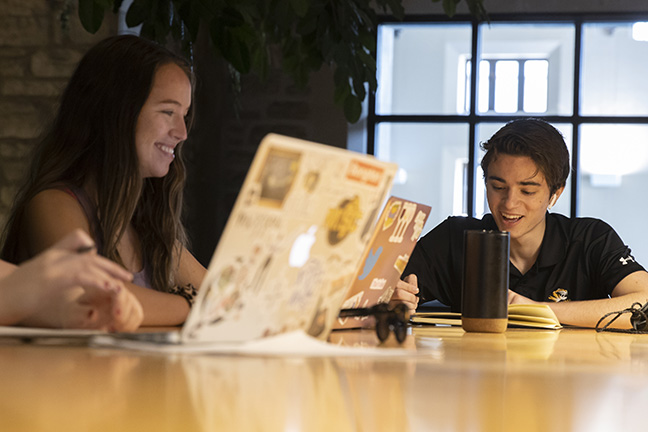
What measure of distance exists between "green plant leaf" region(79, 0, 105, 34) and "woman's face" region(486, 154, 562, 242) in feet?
4.14

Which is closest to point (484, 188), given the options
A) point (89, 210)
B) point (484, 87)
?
point (484, 87)

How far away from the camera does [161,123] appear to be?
206 cm

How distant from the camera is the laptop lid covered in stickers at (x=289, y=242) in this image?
80 centimetres

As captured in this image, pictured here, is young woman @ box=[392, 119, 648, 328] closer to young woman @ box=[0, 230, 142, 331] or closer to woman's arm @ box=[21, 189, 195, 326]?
woman's arm @ box=[21, 189, 195, 326]

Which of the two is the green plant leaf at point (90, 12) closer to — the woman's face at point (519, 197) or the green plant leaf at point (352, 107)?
the green plant leaf at point (352, 107)

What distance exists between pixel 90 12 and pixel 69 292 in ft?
3.48

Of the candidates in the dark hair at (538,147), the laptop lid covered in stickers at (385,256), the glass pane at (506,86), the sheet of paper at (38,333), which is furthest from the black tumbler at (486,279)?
the glass pane at (506,86)

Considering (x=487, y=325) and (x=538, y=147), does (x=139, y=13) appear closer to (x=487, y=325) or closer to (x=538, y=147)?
(x=487, y=325)

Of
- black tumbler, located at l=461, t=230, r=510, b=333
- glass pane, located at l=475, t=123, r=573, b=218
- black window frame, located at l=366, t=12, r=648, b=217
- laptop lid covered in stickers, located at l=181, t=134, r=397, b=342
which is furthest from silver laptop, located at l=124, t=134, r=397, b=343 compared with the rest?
glass pane, located at l=475, t=123, r=573, b=218

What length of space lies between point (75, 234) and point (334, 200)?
0.94 feet

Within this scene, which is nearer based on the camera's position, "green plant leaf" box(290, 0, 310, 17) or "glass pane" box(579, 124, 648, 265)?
"green plant leaf" box(290, 0, 310, 17)

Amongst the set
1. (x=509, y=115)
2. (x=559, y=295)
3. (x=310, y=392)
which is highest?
(x=509, y=115)

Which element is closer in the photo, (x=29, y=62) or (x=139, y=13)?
(x=139, y=13)

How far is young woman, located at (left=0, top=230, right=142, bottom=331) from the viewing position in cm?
92
